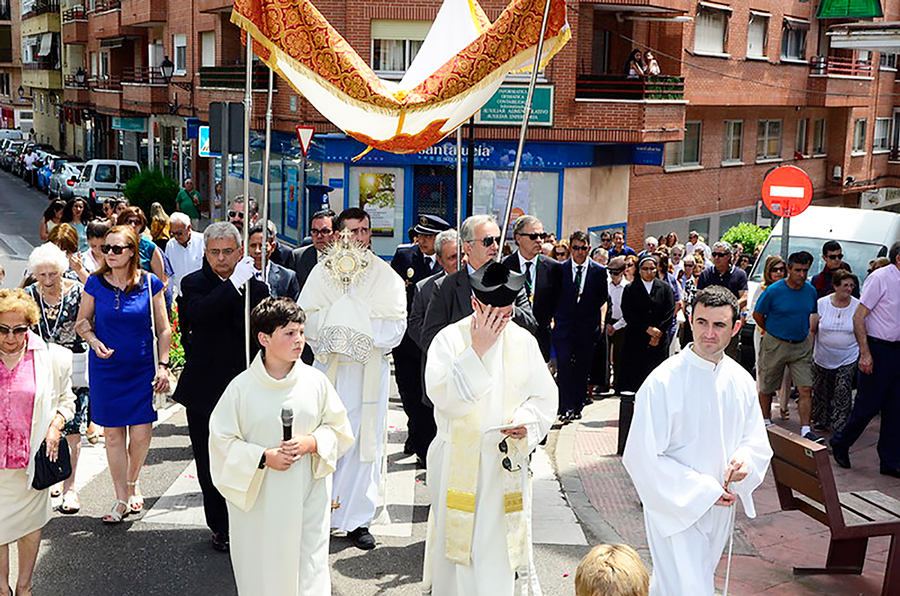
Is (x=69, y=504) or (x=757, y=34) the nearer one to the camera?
(x=69, y=504)

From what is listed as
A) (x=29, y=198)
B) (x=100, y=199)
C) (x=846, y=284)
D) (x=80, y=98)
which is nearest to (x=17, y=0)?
(x=80, y=98)

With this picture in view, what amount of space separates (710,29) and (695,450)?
81.7 ft

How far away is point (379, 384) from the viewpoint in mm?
7742

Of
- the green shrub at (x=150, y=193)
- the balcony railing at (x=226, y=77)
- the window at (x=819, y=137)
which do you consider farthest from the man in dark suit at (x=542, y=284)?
the window at (x=819, y=137)

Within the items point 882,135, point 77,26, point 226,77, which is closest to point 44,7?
point 77,26

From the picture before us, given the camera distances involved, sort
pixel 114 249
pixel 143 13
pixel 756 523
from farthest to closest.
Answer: pixel 143 13 < pixel 756 523 < pixel 114 249

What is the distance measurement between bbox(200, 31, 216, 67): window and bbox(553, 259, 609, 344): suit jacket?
77.6ft

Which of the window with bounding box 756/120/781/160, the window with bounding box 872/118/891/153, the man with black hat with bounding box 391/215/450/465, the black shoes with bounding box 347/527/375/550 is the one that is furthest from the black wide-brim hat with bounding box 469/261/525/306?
the window with bounding box 872/118/891/153

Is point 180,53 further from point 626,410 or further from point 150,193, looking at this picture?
point 626,410

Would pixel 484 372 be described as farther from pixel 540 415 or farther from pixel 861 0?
pixel 861 0

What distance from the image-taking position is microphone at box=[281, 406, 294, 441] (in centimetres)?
545

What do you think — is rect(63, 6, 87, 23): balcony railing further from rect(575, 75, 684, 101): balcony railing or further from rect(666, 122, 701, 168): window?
rect(575, 75, 684, 101): balcony railing

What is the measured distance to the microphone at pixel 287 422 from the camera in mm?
5445

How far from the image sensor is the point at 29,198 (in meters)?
42.2
